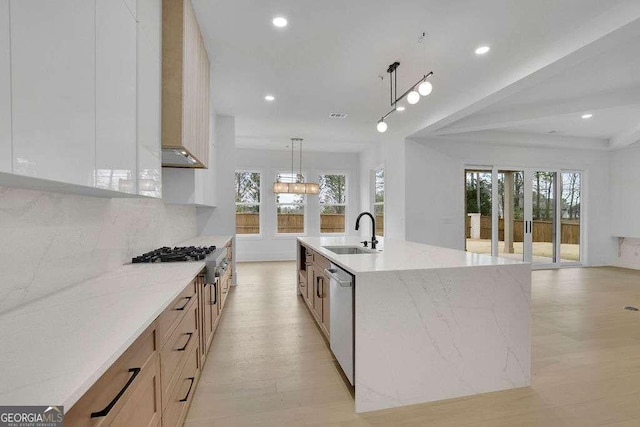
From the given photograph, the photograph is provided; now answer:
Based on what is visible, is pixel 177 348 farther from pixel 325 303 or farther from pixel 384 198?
pixel 384 198

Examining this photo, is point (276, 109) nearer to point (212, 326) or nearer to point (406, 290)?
point (212, 326)

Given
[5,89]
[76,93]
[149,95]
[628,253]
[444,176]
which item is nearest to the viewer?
[5,89]

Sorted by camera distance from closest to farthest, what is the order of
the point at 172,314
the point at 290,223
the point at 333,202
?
the point at 172,314 < the point at 290,223 < the point at 333,202

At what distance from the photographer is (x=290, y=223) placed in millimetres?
8023

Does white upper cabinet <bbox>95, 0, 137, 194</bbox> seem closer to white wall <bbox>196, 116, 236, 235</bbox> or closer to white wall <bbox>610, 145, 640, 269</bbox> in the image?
white wall <bbox>196, 116, 236, 235</bbox>

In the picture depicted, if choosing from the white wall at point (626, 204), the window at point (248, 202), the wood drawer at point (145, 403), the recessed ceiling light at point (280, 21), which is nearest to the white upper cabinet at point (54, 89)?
the wood drawer at point (145, 403)

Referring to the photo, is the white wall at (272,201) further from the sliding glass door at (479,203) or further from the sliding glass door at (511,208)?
the sliding glass door at (511,208)

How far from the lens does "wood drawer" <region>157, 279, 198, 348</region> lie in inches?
51.1

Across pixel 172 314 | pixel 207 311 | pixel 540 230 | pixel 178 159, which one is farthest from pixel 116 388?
pixel 540 230

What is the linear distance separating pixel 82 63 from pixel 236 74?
2.81 meters

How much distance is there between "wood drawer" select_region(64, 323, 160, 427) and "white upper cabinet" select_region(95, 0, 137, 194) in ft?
2.19

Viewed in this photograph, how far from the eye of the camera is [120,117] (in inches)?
54.0

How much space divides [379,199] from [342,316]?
5439 millimetres

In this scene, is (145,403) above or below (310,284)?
above
